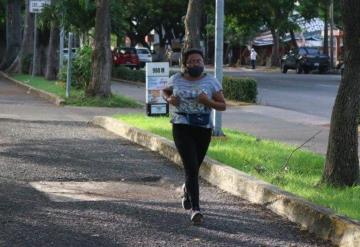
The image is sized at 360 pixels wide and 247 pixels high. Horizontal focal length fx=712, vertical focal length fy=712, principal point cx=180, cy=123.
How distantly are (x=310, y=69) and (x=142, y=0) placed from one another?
13378mm

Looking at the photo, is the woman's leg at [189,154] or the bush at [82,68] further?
the bush at [82,68]

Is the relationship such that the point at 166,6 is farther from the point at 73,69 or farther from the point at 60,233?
the point at 60,233

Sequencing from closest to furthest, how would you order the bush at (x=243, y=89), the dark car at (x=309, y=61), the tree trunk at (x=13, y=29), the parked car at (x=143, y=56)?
1. the bush at (x=243, y=89)
2. the tree trunk at (x=13, y=29)
3. the dark car at (x=309, y=61)
4. the parked car at (x=143, y=56)

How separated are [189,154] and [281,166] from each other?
273cm

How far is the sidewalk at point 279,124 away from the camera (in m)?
13.2

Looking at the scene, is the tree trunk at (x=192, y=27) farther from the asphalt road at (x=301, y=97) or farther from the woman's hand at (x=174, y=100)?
the woman's hand at (x=174, y=100)

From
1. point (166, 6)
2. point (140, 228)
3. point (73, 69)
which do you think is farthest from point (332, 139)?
point (166, 6)

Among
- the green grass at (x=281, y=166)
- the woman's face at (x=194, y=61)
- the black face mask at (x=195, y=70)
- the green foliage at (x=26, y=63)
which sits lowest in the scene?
the green grass at (x=281, y=166)

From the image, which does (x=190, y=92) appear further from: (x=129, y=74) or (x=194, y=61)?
(x=129, y=74)

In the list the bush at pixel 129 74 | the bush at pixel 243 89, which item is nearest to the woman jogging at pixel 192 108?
the bush at pixel 243 89

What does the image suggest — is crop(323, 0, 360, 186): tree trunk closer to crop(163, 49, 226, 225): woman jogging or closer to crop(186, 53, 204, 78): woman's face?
crop(163, 49, 226, 225): woman jogging

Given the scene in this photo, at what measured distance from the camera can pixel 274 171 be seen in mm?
8891

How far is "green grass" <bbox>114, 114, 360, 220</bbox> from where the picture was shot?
7.04 meters

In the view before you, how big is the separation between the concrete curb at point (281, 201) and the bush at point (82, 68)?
456 inches
